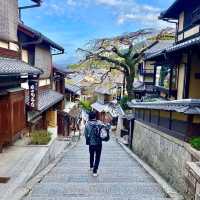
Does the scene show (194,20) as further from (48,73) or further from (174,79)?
(48,73)

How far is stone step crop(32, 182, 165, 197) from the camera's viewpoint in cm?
668

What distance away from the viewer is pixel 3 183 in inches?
287

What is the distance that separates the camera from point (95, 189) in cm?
714

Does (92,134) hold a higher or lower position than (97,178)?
higher

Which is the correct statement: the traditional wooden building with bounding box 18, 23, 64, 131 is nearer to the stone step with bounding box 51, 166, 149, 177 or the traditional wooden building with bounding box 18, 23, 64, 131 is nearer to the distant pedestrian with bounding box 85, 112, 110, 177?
the stone step with bounding box 51, 166, 149, 177

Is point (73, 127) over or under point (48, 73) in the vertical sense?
under

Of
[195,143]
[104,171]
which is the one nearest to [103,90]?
[104,171]

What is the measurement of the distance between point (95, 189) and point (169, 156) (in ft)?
9.34

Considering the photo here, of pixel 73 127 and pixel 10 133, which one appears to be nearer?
pixel 10 133

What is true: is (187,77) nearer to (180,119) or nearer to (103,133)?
(180,119)

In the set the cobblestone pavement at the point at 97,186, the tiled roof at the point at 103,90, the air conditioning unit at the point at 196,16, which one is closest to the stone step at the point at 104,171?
the cobblestone pavement at the point at 97,186

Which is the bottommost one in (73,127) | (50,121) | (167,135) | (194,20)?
(73,127)

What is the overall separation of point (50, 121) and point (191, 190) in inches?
718

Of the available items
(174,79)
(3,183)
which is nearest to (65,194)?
(3,183)
